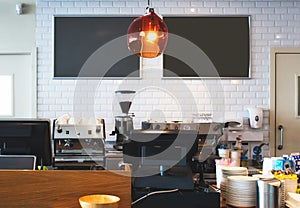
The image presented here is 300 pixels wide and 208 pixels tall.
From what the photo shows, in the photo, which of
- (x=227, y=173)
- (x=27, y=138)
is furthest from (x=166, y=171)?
(x=27, y=138)

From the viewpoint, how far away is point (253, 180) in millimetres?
1976

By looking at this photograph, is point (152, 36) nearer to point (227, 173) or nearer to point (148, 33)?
point (148, 33)

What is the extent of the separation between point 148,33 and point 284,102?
2.46m

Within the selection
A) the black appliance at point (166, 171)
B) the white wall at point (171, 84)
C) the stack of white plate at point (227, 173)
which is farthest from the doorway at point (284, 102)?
the stack of white plate at point (227, 173)

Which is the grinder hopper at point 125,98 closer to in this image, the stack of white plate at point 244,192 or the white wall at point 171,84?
the white wall at point 171,84

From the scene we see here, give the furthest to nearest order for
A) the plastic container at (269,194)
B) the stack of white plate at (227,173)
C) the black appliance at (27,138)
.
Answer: the black appliance at (27,138)
the stack of white plate at (227,173)
the plastic container at (269,194)

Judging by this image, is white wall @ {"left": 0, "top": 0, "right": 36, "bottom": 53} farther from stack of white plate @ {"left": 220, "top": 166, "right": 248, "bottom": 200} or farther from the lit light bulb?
stack of white plate @ {"left": 220, "top": 166, "right": 248, "bottom": 200}

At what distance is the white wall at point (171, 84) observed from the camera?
4.53 m

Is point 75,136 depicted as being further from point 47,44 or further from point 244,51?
point 244,51

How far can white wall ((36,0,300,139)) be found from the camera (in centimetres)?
453

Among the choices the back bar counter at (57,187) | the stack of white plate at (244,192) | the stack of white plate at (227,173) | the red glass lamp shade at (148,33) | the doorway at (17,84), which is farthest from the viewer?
the doorway at (17,84)

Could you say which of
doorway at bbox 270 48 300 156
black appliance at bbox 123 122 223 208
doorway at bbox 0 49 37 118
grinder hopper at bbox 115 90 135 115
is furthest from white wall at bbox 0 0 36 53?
doorway at bbox 270 48 300 156

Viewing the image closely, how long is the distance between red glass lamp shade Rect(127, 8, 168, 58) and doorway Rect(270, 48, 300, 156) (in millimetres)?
2173

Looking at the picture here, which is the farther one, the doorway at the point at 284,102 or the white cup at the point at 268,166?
the doorway at the point at 284,102
